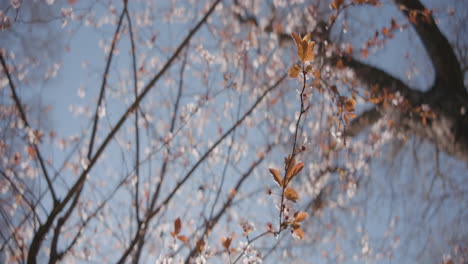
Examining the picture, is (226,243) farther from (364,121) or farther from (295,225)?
(364,121)

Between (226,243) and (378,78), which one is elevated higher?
(378,78)

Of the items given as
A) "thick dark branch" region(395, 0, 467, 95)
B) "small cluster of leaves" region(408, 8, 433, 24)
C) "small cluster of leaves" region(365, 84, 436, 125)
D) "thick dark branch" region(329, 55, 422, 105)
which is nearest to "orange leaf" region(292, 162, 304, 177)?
"small cluster of leaves" region(365, 84, 436, 125)

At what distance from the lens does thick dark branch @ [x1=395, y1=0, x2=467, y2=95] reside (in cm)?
299

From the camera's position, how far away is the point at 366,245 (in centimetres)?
364

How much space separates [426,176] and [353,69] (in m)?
1.68

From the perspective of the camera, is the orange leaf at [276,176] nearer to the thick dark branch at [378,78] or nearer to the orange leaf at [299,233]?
the orange leaf at [299,233]

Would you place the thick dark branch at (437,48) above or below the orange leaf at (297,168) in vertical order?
above

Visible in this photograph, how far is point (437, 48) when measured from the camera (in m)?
3.10

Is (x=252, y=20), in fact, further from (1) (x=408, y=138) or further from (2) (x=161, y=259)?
(2) (x=161, y=259)

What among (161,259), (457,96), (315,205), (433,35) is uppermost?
(433,35)

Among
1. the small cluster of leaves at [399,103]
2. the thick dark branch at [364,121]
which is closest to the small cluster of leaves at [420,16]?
the small cluster of leaves at [399,103]

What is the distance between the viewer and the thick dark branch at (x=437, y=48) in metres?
2.99

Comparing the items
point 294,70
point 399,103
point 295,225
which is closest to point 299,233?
point 295,225

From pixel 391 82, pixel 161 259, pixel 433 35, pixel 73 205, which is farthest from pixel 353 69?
pixel 73 205
